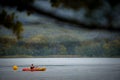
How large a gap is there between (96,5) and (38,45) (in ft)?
61.3

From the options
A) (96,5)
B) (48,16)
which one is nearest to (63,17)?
(48,16)

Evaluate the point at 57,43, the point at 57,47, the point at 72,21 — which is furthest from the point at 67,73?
the point at 72,21

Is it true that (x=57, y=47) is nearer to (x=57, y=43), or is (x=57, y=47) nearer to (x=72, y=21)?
(x=57, y=43)

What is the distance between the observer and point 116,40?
2027 centimetres

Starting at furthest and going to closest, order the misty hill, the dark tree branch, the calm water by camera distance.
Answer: the misty hill → the calm water → the dark tree branch

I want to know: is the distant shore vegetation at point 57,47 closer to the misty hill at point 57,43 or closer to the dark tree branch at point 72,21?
the misty hill at point 57,43

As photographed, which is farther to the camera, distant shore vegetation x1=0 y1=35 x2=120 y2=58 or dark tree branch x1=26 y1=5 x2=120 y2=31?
distant shore vegetation x1=0 y1=35 x2=120 y2=58

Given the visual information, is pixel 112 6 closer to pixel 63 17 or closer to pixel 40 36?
pixel 63 17

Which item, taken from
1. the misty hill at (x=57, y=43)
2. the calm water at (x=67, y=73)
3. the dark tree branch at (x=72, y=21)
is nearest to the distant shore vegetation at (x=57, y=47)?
the misty hill at (x=57, y=43)

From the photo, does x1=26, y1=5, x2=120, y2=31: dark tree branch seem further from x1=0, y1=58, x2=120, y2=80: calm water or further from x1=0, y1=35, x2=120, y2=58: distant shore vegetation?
x1=0, y1=35, x2=120, y2=58: distant shore vegetation

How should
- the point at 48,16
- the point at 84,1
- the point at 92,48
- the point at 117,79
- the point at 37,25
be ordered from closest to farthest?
the point at 48,16
the point at 84,1
the point at 117,79
the point at 37,25
the point at 92,48

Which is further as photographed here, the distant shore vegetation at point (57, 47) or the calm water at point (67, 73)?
the distant shore vegetation at point (57, 47)

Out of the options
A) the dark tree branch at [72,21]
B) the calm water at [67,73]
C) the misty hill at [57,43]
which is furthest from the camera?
the misty hill at [57,43]

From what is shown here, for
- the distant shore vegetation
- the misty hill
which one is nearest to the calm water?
the distant shore vegetation
